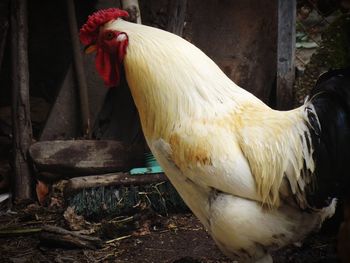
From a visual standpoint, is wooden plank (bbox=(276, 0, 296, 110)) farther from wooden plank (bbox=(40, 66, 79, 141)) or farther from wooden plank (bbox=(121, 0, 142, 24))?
wooden plank (bbox=(40, 66, 79, 141))

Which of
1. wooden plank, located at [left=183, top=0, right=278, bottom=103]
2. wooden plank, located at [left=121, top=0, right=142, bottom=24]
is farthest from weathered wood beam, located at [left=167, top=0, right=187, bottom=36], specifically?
wooden plank, located at [left=121, top=0, right=142, bottom=24]

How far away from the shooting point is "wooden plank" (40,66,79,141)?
15.1 feet

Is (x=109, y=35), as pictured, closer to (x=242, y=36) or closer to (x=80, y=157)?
(x=80, y=157)

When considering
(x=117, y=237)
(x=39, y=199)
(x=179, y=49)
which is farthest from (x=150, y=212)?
(x=179, y=49)

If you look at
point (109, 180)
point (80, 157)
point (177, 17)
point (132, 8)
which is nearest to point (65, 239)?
point (109, 180)

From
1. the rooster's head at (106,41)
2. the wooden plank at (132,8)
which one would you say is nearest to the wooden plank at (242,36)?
the wooden plank at (132,8)

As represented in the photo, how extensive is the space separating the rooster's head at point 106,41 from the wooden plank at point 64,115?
6.01 ft

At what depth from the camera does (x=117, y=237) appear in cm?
364

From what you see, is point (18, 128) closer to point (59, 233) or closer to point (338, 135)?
point (59, 233)

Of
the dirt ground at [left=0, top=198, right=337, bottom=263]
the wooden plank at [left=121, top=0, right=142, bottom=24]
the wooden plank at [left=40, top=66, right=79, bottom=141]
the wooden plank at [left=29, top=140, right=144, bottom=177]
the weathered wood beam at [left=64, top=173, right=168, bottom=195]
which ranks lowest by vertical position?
the dirt ground at [left=0, top=198, right=337, bottom=263]

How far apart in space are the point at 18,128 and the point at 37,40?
1.36 m

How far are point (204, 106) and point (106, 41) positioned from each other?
0.70m

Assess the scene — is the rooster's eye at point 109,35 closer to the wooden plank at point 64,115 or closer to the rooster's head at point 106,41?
the rooster's head at point 106,41

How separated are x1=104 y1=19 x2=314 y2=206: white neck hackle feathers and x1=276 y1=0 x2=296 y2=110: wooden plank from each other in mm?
1600
